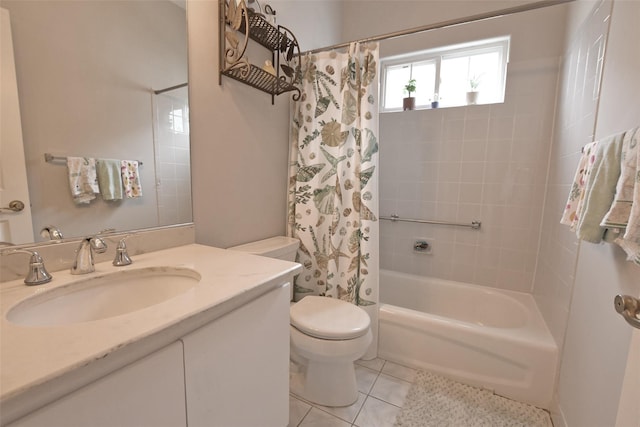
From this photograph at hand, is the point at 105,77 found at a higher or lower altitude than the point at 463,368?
higher

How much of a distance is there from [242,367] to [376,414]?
3.10 ft

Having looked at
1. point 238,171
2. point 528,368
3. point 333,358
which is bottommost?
point 528,368

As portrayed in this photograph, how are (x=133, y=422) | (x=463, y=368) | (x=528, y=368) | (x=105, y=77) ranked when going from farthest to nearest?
(x=463, y=368) < (x=528, y=368) < (x=105, y=77) < (x=133, y=422)

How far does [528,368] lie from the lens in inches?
55.3

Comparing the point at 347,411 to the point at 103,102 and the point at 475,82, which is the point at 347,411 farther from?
the point at 475,82

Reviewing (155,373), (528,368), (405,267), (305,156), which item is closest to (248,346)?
(155,373)

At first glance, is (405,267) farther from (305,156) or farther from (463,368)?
(305,156)

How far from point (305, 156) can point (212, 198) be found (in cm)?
66

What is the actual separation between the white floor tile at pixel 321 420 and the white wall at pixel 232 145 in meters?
0.92

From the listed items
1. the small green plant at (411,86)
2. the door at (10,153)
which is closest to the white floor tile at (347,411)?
the door at (10,153)

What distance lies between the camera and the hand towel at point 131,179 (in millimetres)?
971

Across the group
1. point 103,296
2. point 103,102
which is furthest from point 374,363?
point 103,102

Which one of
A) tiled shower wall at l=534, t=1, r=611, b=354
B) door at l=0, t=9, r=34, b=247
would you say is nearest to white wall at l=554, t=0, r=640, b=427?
tiled shower wall at l=534, t=1, r=611, b=354

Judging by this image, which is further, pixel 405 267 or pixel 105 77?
pixel 405 267
